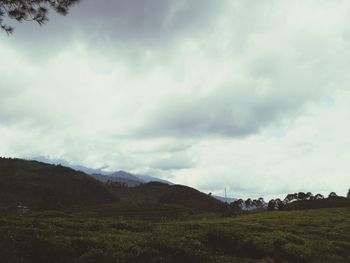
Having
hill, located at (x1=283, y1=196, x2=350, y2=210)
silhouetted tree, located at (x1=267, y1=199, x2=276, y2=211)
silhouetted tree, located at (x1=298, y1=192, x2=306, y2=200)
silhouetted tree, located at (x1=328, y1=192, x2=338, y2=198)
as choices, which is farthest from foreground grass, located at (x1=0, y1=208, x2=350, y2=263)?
silhouetted tree, located at (x1=328, y1=192, x2=338, y2=198)

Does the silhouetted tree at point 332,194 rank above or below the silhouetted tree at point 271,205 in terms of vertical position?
above

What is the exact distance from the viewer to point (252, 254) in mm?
31297

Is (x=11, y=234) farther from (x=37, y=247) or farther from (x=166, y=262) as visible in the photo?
(x=166, y=262)

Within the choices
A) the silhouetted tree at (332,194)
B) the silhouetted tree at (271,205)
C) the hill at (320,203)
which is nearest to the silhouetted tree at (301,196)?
the hill at (320,203)

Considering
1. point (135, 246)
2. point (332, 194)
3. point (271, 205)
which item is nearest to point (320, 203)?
point (271, 205)

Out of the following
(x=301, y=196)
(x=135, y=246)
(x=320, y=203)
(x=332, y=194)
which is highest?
(x=332, y=194)

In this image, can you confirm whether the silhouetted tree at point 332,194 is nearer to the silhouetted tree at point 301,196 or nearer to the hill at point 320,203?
the hill at point 320,203

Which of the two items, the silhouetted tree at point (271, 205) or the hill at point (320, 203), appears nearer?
the hill at point (320, 203)

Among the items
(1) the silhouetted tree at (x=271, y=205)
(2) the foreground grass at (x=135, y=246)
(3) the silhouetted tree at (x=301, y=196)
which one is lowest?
(2) the foreground grass at (x=135, y=246)

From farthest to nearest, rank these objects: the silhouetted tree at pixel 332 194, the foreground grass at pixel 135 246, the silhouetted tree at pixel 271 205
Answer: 1. the silhouetted tree at pixel 332 194
2. the silhouetted tree at pixel 271 205
3. the foreground grass at pixel 135 246

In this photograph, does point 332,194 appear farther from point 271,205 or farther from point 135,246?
point 135,246

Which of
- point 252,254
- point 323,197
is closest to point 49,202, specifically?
point 323,197

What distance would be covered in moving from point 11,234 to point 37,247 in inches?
86.1

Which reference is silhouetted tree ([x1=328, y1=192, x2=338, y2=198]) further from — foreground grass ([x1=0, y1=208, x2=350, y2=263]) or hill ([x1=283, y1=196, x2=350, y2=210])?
foreground grass ([x1=0, y1=208, x2=350, y2=263])
